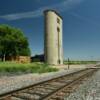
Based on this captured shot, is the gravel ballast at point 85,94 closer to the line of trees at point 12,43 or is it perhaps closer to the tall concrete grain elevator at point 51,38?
the line of trees at point 12,43

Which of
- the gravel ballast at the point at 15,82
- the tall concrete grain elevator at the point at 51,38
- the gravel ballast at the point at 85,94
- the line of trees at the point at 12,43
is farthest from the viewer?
the tall concrete grain elevator at the point at 51,38

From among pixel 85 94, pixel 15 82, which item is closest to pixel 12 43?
pixel 15 82

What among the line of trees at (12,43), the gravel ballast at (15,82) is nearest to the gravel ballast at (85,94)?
the gravel ballast at (15,82)

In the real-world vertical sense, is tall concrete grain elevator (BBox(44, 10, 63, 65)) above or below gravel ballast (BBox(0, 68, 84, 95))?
above

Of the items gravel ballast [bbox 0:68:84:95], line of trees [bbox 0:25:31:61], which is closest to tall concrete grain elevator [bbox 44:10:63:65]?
line of trees [bbox 0:25:31:61]

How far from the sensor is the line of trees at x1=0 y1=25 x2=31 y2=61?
94.0 metres

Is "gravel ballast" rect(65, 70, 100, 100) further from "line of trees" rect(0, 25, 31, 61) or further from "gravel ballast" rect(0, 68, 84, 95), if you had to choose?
"line of trees" rect(0, 25, 31, 61)

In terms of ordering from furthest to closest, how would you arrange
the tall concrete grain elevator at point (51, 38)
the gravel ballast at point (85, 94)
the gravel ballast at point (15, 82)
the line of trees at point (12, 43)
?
the tall concrete grain elevator at point (51, 38), the line of trees at point (12, 43), the gravel ballast at point (15, 82), the gravel ballast at point (85, 94)

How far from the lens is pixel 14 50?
94.4 meters

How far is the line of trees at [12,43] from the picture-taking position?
94.0 metres

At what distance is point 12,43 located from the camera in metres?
95.2

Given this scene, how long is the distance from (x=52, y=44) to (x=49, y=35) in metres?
3.10

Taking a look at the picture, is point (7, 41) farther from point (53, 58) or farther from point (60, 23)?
point (60, 23)

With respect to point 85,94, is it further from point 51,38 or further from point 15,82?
point 51,38
